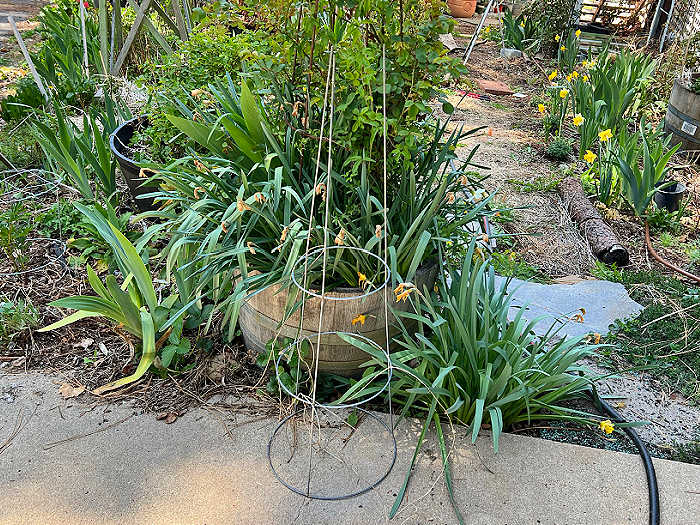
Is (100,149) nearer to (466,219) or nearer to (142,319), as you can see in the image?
(142,319)

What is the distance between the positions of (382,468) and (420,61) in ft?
4.12

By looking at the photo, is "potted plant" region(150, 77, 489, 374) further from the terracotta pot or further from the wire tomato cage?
the terracotta pot

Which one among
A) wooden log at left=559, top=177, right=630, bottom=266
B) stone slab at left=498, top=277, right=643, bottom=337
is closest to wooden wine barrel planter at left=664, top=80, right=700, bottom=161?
wooden log at left=559, top=177, right=630, bottom=266

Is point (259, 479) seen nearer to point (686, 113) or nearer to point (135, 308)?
point (135, 308)

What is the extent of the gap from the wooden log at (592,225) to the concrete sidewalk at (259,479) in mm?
1546

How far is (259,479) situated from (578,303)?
1721mm

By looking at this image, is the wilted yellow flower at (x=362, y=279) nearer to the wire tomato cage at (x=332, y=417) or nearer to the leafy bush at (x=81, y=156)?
the wire tomato cage at (x=332, y=417)

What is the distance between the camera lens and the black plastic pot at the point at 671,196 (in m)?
3.63

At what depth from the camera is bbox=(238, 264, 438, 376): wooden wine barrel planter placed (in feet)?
6.41

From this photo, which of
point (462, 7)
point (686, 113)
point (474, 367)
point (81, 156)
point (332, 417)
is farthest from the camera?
point (462, 7)

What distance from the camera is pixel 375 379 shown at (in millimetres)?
2123

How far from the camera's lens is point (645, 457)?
1.89 metres

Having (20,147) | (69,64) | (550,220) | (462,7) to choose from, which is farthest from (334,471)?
(462,7)

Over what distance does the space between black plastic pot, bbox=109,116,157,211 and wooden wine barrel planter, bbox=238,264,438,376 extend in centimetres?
107
